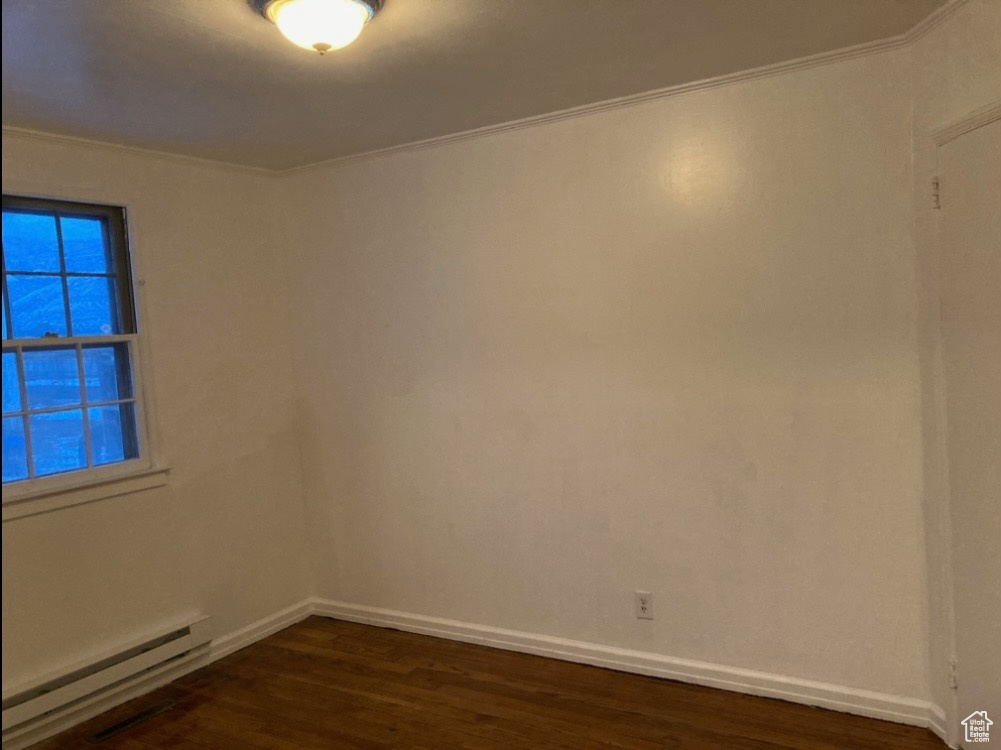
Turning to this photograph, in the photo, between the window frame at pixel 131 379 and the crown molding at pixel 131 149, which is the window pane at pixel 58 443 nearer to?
the window frame at pixel 131 379

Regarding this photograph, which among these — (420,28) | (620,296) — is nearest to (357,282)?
(620,296)

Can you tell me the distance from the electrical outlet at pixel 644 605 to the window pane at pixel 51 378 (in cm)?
261

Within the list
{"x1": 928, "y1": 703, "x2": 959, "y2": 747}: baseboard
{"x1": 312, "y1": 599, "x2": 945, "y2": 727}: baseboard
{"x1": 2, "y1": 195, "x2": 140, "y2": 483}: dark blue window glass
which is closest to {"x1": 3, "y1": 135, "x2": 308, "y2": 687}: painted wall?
{"x1": 2, "y1": 195, "x2": 140, "y2": 483}: dark blue window glass

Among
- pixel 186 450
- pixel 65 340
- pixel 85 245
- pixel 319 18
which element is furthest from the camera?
pixel 186 450

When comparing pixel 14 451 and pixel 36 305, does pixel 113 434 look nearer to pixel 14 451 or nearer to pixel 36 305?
pixel 14 451

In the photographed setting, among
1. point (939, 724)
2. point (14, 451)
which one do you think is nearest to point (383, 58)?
point (14, 451)

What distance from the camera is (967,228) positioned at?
93.3 inches

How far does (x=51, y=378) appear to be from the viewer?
3160 mm

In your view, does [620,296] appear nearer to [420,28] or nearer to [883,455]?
[883,455]

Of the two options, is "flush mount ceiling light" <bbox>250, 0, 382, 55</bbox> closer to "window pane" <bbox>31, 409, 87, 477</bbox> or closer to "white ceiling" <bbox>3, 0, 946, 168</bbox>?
"white ceiling" <bbox>3, 0, 946, 168</bbox>

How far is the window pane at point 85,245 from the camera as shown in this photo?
326cm

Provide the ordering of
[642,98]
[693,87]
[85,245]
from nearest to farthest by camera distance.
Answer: [693,87] → [642,98] → [85,245]

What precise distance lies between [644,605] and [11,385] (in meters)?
2.81

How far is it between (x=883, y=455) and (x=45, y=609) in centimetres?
337
